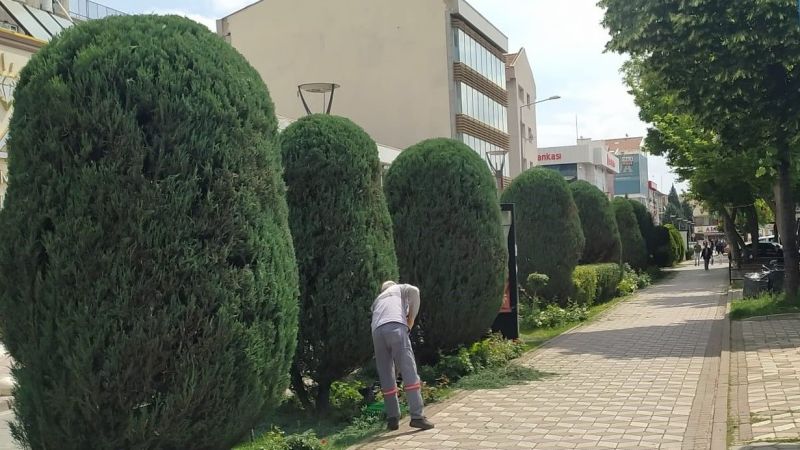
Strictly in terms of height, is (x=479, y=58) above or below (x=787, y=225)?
above

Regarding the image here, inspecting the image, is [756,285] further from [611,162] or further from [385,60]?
[611,162]

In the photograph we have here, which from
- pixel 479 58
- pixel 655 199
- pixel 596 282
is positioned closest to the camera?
pixel 596 282

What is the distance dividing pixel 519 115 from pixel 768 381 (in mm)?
49661

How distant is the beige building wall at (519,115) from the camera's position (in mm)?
57500

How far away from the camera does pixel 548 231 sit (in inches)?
760

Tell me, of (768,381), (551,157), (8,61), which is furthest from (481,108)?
(551,157)

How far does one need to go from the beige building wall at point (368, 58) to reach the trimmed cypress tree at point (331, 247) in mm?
33152

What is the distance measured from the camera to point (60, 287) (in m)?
4.66

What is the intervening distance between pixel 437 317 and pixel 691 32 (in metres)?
8.00

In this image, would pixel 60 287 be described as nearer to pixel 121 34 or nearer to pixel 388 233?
pixel 121 34

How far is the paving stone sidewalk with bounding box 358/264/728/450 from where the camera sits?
720 cm

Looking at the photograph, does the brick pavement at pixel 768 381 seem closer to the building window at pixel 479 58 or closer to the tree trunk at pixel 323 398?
the tree trunk at pixel 323 398

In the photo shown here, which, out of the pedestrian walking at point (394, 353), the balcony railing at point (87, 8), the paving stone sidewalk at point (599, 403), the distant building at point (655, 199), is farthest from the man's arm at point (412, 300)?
the distant building at point (655, 199)

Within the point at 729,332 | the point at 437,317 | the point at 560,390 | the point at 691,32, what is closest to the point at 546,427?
the point at 560,390
